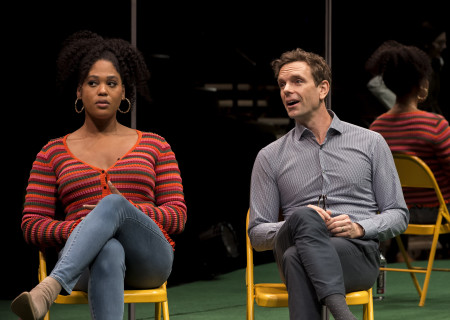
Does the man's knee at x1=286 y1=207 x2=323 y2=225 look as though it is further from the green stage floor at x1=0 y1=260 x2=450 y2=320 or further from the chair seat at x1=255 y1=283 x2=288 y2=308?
the green stage floor at x1=0 y1=260 x2=450 y2=320

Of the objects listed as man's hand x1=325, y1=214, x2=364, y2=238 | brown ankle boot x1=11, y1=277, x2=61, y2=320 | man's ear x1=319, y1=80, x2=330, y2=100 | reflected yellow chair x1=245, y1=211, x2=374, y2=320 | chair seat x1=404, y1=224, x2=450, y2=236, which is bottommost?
chair seat x1=404, y1=224, x2=450, y2=236

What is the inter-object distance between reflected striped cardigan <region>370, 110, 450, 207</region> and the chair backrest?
198 millimetres

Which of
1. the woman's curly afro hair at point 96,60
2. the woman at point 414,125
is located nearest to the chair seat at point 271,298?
the woman's curly afro hair at point 96,60

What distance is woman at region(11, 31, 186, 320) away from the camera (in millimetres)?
2912

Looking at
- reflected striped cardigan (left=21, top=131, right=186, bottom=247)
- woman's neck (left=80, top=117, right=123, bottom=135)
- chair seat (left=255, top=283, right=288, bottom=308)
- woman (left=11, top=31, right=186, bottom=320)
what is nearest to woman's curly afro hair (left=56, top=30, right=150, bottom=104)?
woman (left=11, top=31, right=186, bottom=320)

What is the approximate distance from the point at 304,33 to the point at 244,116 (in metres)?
0.72

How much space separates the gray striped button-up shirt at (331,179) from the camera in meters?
3.33

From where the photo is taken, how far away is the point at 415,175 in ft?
15.5

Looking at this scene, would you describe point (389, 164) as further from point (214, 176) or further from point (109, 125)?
point (214, 176)

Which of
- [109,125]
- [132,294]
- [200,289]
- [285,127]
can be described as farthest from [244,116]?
[132,294]

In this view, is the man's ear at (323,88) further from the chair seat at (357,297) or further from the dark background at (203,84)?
the dark background at (203,84)

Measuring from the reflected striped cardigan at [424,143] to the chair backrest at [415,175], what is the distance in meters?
0.20

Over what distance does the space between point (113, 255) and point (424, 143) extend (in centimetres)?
259

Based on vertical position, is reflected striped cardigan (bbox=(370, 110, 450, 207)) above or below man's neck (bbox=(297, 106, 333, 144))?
below
